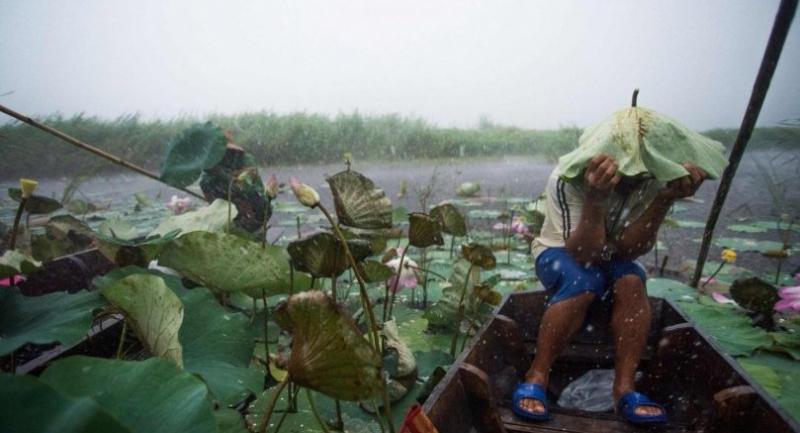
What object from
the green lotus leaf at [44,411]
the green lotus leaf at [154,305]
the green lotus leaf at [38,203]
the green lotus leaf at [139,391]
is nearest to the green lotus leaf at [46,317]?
the green lotus leaf at [154,305]

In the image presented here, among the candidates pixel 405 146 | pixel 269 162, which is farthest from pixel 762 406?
pixel 405 146

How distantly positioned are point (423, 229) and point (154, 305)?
47 centimetres

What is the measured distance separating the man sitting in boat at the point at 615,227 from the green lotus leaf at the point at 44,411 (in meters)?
0.78

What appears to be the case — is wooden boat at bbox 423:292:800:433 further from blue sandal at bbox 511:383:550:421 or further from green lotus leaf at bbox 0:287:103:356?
green lotus leaf at bbox 0:287:103:356

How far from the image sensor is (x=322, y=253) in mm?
576

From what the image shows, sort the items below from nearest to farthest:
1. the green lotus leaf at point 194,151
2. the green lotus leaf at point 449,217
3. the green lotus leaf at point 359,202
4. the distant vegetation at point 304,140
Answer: the green lotus leaf at point 359,202 < the green lotus leaf at point 449,217 < the green lotus leaf at point 194,151 < the distant vegetation at point 304,140

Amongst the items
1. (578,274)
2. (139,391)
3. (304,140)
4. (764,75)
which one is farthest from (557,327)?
(304,140)

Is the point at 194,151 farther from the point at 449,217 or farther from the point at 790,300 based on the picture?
the point at 790,300

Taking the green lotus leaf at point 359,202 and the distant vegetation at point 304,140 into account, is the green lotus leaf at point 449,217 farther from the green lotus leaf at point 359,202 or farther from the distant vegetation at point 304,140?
the distant vegetation at point 304,140

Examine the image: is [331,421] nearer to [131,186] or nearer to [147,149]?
[147,149]

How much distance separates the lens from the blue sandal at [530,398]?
0.85 metres

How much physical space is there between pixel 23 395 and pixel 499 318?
0.89 m

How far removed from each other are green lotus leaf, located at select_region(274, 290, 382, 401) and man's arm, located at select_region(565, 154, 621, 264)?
1.95 ft

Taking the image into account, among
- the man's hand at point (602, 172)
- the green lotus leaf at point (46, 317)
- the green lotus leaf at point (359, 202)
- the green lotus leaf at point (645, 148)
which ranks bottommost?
the green lotus leaf at point (46, 317)
